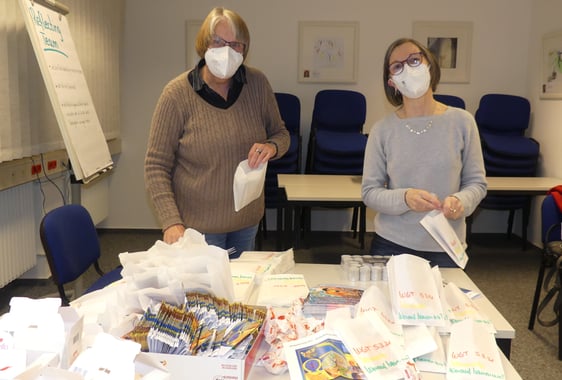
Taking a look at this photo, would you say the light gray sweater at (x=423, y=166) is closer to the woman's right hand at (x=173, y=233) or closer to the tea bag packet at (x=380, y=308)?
the tea bag packet at (x=380, y=308)

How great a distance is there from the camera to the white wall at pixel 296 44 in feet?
16.2

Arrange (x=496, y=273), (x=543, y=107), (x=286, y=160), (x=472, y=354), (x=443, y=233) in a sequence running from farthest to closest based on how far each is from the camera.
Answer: (x=543, y=107) < (x=286, y=160) < (x=496, y=273) < (x=443, y=233) < (x=472, y=354)

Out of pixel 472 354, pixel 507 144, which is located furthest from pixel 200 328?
pixel 507 144

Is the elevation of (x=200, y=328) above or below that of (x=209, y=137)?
below

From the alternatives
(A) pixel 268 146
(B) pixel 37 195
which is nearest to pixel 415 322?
(A) pixel 268 146

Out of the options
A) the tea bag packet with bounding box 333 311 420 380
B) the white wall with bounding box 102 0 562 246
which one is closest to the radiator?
the white wall with bounding box 102 0 562 246

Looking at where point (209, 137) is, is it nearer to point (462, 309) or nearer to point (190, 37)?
point (462, 309)

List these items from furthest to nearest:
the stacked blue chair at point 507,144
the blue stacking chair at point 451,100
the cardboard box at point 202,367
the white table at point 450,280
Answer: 1. the blue stacking chair at point 451,100
2. the stacked blue chair at point 507,144
3. the white table at point 450,280
4. the cardboard box at point 202,367

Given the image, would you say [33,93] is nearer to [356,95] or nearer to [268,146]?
Result: [268,146]

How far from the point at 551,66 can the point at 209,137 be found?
3985 millimetres

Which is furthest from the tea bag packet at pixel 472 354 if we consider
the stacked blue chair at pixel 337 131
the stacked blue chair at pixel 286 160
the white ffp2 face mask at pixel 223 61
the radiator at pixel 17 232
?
the stacked blue chair at pixel 337 131

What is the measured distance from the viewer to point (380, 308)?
1203 millimetres

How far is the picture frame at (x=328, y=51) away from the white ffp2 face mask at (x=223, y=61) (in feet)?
10.9

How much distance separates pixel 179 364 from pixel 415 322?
21.1 inches
